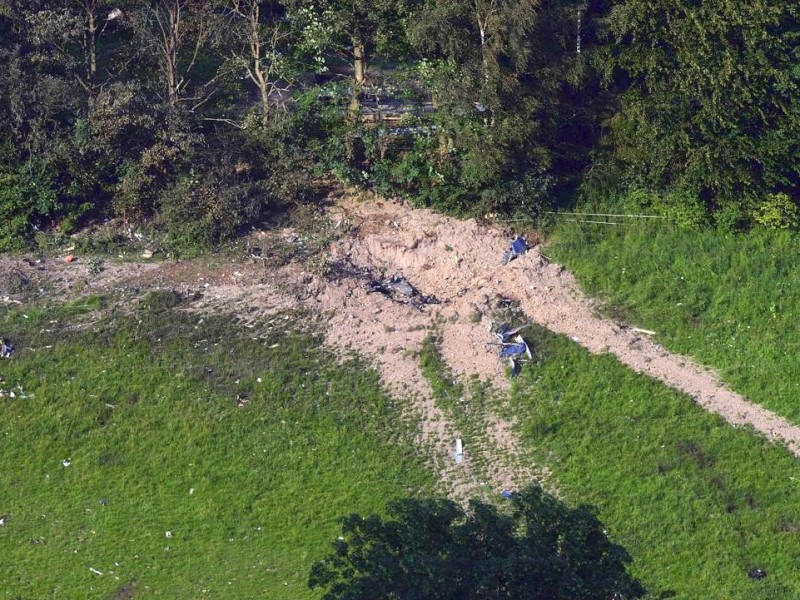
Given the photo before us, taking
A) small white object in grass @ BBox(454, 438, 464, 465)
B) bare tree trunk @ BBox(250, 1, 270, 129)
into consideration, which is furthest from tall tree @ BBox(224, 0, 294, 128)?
small white object in grass @ BBox(454, 438, 464, 465)

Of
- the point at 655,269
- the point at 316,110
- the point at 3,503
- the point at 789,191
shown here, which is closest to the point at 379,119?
the point at 316,110

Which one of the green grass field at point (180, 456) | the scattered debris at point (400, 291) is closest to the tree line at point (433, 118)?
the scattered debris at point (400, 291)

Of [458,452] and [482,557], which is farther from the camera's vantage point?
[458,452]

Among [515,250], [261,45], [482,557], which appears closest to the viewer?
[482,557]

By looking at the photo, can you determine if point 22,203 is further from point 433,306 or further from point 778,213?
point 778,213

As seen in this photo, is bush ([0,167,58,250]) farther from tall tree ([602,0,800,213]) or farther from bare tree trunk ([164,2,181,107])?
tall tree ([602,0,800,213])

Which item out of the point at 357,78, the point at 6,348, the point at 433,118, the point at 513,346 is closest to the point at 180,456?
the point at 6,348

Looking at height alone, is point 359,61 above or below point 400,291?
above
